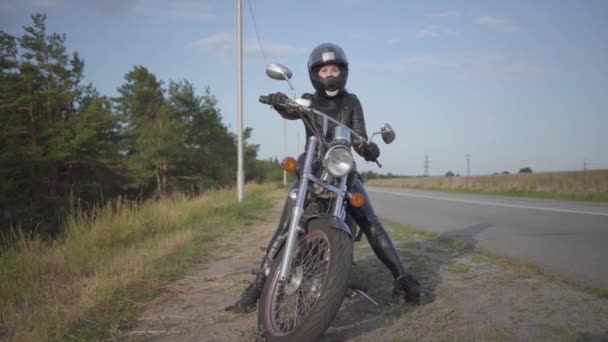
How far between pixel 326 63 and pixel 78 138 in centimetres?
2148

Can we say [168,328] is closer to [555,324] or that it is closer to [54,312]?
[54,312]

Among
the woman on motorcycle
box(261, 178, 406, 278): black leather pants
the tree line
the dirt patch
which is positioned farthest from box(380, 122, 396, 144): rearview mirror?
the tree line

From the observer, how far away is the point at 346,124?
3.27 m

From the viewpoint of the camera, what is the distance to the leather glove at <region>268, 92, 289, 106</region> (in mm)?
2805

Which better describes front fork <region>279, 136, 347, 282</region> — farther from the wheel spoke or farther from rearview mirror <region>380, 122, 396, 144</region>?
rearview mirror <region>380, 122, 396, 144</region>

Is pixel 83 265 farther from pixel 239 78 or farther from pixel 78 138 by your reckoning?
pixel 78 138

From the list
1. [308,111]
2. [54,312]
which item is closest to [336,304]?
[308,111]

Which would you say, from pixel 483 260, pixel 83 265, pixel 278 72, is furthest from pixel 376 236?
pixel 83 265

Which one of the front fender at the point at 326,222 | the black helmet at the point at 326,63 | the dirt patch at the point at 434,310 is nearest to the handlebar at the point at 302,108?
the black helmet at the point at 326,63

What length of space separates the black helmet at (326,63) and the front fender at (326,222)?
3.89ft

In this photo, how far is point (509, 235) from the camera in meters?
6.42

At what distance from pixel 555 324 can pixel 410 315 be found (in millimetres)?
851

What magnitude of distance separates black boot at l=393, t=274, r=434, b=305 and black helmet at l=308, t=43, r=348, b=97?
148cm

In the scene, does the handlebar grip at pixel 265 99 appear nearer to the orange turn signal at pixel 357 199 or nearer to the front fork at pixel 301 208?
the front fork at pixel 301 208
